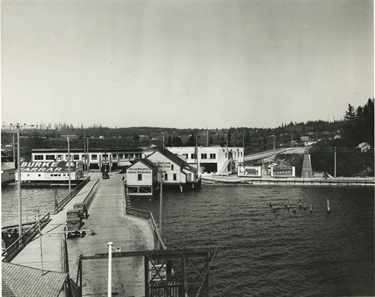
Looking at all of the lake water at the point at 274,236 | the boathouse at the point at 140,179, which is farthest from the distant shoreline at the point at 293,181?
the boathouse at the point at 140,179

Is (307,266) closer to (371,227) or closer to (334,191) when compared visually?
(371,227)

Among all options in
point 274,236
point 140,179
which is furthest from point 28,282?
point 140,179

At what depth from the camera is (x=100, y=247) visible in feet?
90.5

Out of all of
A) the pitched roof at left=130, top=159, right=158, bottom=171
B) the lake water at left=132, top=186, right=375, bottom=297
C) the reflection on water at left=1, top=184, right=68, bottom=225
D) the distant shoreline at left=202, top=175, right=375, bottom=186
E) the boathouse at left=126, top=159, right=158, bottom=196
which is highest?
the pitched roof at left=130, top=159, right=158, bottom=171

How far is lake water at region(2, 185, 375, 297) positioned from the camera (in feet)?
89.7

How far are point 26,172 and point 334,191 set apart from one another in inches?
2407

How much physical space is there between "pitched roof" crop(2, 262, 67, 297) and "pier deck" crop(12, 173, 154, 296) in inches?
165

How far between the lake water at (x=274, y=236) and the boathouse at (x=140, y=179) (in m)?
3.61

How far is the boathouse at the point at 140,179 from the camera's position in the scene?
6719cm

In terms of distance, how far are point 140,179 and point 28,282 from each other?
5339 centimetres

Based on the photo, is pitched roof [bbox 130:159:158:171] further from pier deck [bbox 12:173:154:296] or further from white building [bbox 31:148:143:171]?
white building [bbox 31:148:143:171]

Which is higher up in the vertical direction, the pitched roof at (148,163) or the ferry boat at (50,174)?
the pitched roof at (148,163)

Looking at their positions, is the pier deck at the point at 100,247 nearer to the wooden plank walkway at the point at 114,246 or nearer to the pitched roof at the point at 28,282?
the wooden plank walkway at the point at 114,246

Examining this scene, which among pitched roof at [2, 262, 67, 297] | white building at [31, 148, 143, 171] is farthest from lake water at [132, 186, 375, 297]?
white building at [31, 148, 143, 171]
